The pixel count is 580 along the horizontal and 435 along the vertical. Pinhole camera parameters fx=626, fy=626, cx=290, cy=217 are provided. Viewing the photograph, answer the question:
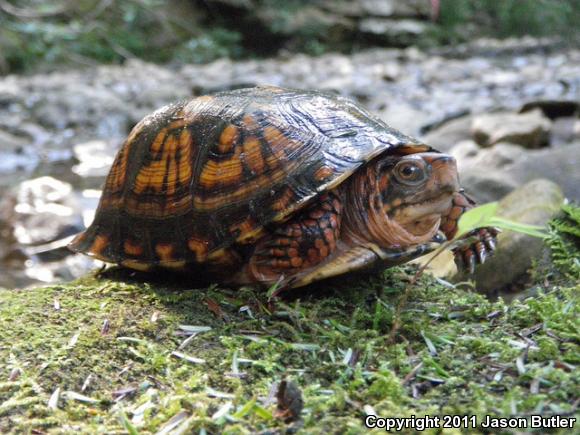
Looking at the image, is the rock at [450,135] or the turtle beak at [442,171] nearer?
the turtle beak at [442,171]

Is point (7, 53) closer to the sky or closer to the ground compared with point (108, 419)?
closer to the sky

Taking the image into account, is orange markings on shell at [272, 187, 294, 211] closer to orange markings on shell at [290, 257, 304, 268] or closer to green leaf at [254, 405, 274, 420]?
orange markings on shell at [290, 257, 304, 268]

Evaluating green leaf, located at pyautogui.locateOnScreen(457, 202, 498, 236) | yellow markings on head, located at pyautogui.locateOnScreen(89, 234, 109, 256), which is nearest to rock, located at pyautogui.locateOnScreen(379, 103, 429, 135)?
yellow markings on head, located at pyautogui.locateOnScreen(89, 234, 109, 256)

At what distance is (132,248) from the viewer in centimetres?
304

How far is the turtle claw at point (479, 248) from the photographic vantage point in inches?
116

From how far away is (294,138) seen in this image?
274 centimetres

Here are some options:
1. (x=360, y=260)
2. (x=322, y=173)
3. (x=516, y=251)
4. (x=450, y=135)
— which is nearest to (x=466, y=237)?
(x=360, y=260)

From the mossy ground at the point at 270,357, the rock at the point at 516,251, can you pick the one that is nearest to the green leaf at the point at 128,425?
the mossy ground at the point at 270,357

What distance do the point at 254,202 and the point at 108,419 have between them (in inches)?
44.2

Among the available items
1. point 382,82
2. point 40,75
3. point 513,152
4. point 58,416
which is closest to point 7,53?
point 40,75

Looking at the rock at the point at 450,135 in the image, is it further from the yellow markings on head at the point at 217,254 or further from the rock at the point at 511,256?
the yellow markings on head at the point at 217,254

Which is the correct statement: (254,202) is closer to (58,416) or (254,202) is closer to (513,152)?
(58,416)

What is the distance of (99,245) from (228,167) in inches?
35.4

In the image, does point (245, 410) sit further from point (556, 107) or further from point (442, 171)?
point (556, 107)
